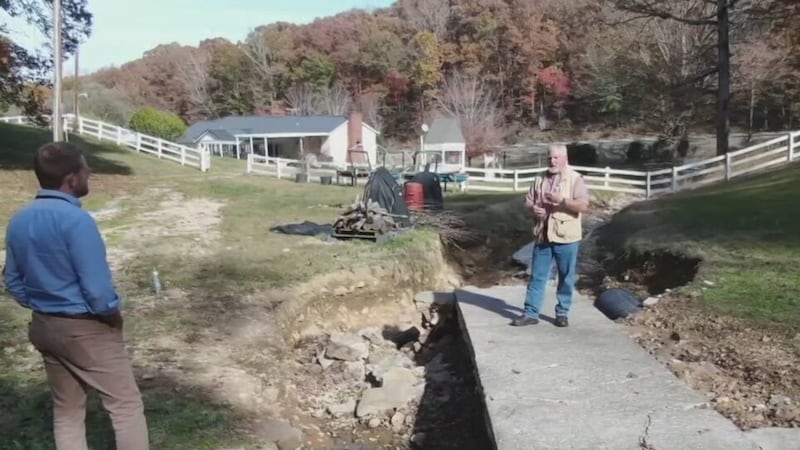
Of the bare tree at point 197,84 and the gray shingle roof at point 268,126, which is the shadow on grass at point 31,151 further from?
the bare tree at point 197,84

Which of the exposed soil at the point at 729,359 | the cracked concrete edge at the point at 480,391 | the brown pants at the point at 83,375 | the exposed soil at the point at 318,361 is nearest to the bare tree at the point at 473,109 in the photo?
the exposed soil at the point at 318,361

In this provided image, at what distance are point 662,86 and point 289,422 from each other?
2596 centimetres

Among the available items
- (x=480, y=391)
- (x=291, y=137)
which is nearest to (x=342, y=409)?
(x=480, y=391)

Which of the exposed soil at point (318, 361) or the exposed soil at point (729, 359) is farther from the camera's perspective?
the exposed soil at point (318, 361)

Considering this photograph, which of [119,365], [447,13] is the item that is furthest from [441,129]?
[119,365]

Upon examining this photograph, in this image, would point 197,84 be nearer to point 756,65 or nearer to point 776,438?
point 756,65

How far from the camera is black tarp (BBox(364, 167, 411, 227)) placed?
1230 centimetres

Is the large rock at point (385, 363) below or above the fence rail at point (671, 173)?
below

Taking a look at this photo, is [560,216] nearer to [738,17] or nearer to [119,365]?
[119,365]

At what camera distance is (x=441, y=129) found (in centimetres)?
4025

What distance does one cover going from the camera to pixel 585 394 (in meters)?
4.49

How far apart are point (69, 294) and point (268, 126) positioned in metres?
44.5

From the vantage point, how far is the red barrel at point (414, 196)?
1427cm

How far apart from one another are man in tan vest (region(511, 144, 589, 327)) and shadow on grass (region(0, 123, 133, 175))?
741 inches
